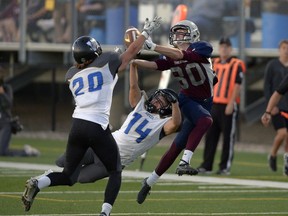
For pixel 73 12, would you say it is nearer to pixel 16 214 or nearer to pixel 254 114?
pixel 254 114

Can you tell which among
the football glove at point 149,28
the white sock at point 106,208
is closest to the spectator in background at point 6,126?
the football glove at point 149,28

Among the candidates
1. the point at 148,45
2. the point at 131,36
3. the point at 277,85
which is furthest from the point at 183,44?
the point at 277,85

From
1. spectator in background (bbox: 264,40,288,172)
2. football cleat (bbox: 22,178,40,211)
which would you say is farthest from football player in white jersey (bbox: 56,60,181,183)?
spectator in background (bbox: 264,40,288,172)

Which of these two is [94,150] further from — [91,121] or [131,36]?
[131,36]

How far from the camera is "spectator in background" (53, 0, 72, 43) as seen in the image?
27.8 m

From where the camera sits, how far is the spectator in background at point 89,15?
1078 inches

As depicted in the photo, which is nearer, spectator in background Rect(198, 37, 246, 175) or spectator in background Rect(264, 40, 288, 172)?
spectator in background Rect(198, 37, 246, 175)

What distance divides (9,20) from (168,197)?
46.7ft

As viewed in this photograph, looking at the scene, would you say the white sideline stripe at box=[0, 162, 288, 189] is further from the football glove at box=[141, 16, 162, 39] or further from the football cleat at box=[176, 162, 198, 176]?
the football glove at box=[141, 16, 162, 39]

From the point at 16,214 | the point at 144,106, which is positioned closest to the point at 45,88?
the point at 144,106

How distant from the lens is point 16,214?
12930mm

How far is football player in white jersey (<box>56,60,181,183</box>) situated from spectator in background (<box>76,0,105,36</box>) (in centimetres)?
1252

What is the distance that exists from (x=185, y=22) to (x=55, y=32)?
13.6m

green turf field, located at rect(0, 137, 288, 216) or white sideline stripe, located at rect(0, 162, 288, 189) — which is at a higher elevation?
green turf field, located at rect(0, 137, 288, 216)
